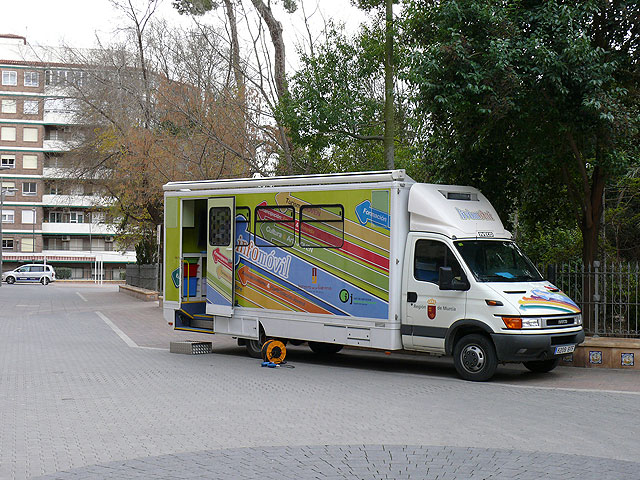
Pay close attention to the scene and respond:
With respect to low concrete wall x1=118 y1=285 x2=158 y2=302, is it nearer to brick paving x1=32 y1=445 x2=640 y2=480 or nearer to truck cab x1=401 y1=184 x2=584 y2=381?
truck cab x1=401 y1=184 x2=584 y2=381

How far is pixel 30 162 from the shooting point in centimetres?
8175

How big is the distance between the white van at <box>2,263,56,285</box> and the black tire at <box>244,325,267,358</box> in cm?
5436

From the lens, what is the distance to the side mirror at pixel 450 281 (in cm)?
1198

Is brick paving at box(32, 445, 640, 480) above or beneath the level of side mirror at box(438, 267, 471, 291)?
beneath

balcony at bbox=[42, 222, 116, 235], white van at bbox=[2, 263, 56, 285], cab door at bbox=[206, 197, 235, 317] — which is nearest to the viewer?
cab door at bbox=[206, 197, 235, 317]

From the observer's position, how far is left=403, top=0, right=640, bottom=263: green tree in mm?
12836

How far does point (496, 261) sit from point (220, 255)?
5.36 m

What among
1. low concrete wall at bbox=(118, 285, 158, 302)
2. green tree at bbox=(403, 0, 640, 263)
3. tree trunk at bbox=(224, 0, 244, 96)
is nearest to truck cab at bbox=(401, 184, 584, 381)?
green tree at bbox=(403, 0, 640, 263)

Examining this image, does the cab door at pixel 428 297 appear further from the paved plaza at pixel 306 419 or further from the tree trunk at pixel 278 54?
the tree trunk at pixel 278 54

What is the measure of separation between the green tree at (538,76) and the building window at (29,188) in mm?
73174

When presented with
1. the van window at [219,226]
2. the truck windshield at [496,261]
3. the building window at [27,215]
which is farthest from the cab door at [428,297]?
the building window at [27,215]

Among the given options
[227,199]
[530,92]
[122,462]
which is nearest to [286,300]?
[227,199]

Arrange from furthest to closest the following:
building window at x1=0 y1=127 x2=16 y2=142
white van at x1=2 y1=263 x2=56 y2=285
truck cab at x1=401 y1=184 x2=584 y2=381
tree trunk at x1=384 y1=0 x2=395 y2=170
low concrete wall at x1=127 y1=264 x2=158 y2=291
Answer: building window at x1=0 y1=127 x2=16 y2=142 < white van at x1=2 y1=263 x2=56 y2=285 < low concrete wall at x1=127 y1=264 x2=158 y2=291 < tree trunk at x1=384 y1=0 x2=395 y2=170 < truck cab at x1=401 y1=184 x2=584 y2=381

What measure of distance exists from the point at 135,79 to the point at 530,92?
2389 cm
